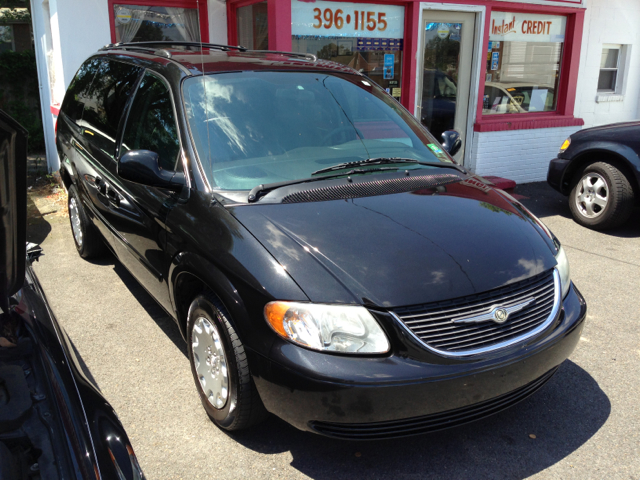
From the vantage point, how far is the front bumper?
2.20 metres

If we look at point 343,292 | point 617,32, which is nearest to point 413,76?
point 617,32

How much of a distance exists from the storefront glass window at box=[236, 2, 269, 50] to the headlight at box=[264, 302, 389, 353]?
5.62m

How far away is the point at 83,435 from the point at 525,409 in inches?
91.0

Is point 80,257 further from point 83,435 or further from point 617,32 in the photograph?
point 617,32

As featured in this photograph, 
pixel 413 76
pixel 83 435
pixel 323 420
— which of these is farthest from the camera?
pixel 413 76

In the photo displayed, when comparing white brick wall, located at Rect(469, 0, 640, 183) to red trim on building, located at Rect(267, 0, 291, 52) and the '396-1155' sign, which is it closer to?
the '396-1155' sign

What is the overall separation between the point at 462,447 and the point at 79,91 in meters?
4.20

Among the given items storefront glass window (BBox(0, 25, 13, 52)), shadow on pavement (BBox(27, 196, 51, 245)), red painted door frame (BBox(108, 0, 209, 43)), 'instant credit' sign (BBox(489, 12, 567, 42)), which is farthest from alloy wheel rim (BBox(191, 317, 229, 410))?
storefront glass window (BBox(0, 25, 13, 52))

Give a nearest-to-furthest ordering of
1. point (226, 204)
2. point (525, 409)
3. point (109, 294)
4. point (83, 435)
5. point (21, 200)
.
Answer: point (83, 435)
point (21, 200)
point (226, 204)
point (525, 409)
point (109, 294)

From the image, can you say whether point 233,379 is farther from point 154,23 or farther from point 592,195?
point 154,23

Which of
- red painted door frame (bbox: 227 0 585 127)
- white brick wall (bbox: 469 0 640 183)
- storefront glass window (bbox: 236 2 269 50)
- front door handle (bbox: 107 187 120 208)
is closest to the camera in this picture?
front door handle (bbox: 107 187 120 208)

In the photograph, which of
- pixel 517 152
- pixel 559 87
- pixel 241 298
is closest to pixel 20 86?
pixel 517 152

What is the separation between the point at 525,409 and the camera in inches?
120

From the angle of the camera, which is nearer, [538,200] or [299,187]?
[299,187]
